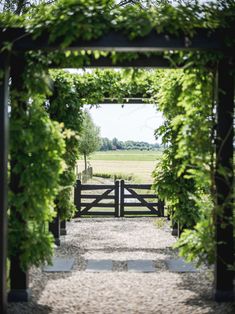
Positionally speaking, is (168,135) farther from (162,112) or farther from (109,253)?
(109,253)

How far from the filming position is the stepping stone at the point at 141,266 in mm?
6940

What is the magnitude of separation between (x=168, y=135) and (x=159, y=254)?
2.14 meters

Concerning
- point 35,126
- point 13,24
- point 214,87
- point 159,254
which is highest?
point 13,24

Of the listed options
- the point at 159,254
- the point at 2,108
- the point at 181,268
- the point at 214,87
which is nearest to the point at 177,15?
the point at 214,87

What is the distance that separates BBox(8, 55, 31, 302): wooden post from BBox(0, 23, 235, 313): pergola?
0.14m

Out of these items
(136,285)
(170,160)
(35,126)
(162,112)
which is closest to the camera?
(35,126)

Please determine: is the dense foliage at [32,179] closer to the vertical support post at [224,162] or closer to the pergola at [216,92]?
the pergola at [216,92]

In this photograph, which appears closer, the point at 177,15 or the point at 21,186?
the point at 177,15

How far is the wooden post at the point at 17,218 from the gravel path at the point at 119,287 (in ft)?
0.47

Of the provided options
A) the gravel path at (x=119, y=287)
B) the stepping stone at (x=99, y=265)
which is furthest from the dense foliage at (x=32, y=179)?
the stepping stone at (x=99, y=265)

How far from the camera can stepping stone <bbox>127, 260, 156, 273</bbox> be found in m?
6.94

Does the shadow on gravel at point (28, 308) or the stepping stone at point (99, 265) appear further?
the stepping stone at point (99, 265)

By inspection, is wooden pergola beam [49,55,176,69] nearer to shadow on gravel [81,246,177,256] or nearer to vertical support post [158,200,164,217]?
shadow on gravel [81,246,177,256]

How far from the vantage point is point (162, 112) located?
26.1ft
